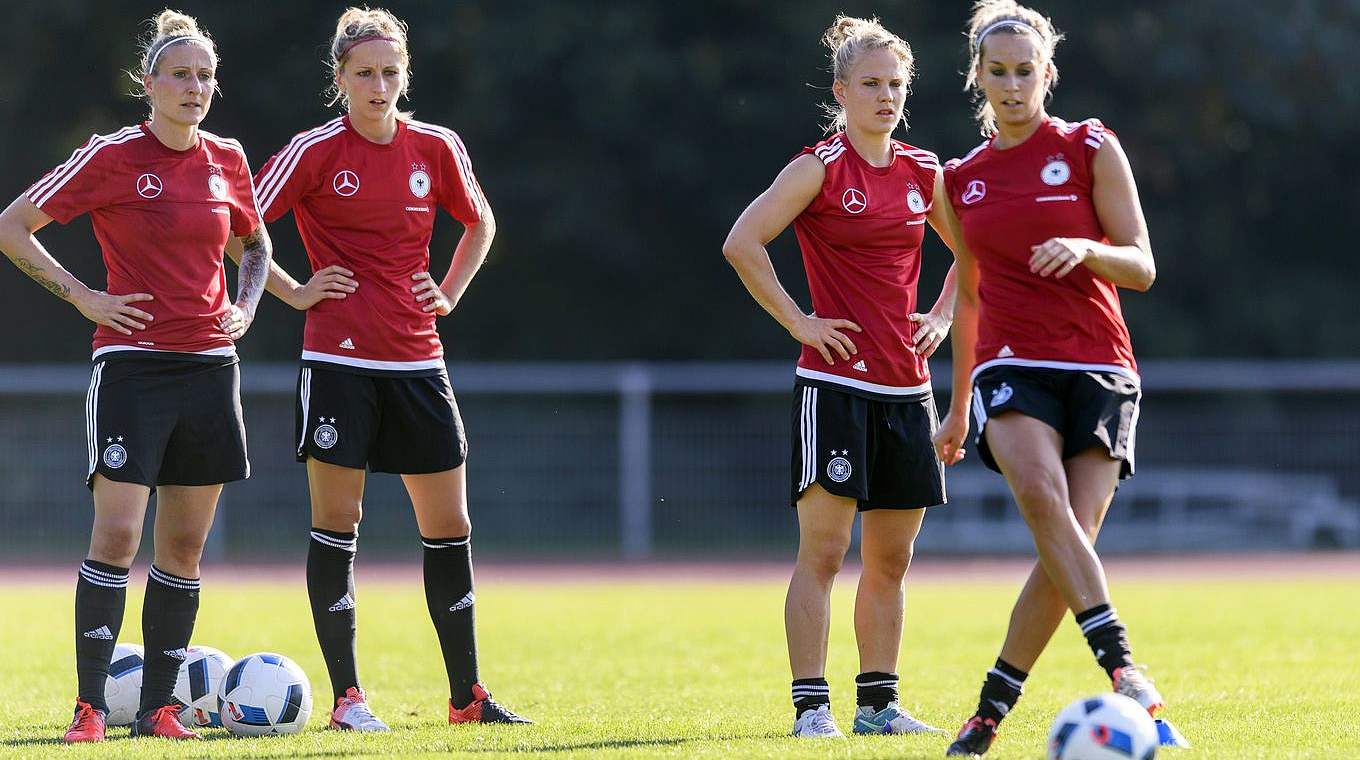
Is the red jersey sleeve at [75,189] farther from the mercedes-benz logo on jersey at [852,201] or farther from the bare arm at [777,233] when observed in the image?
the mercedes-benz logo on jersey at [852,201]

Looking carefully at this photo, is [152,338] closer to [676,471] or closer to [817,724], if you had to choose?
[817,724]

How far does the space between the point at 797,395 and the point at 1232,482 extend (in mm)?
14901

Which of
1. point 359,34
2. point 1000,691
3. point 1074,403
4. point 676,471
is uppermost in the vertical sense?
point 359,34

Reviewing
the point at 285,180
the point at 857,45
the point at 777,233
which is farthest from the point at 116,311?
the point at 857,45

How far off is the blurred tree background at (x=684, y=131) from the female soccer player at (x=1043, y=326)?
15457 millimetres

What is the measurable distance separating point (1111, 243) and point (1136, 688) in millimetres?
1490

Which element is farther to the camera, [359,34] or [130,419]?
[359,34]

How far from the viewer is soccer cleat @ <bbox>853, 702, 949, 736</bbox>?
6.43 metres

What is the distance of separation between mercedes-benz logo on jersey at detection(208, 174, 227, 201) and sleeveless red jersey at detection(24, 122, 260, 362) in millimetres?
10

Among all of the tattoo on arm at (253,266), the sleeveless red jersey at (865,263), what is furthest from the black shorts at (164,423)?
the sleeveless red jersey at (865,263)

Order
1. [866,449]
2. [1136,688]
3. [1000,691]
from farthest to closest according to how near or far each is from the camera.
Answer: [866,449], [1000,691], [1136,688]

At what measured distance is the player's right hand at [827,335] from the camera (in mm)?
6430

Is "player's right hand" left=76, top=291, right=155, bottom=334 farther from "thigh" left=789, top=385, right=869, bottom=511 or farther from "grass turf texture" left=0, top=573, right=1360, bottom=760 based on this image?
"thigh" left=789, top=385, right=869, bottom=511

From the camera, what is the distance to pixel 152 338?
6582mm
